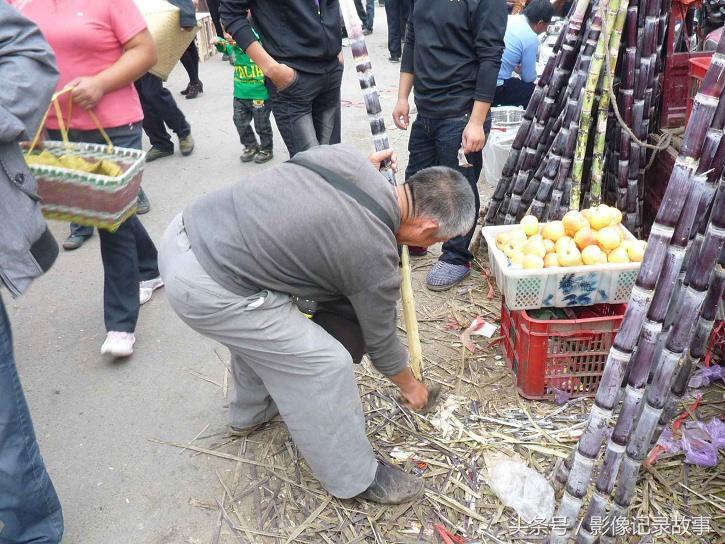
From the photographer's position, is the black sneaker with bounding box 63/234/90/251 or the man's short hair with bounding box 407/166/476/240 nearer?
the man's short hair with bounding box 407/166/476/240

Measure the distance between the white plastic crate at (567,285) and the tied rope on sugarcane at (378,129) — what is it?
451 mm

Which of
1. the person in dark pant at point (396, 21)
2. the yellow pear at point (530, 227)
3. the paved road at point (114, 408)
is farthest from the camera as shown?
the person in dark pant at point (396, 21)

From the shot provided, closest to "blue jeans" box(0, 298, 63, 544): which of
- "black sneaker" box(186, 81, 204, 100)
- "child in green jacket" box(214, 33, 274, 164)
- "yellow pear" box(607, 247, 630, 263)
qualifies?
"yellow pear" box(607, 247, 630, 263)

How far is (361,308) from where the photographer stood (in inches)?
85.0

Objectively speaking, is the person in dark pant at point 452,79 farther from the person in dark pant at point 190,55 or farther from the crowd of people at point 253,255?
the person in dark pant at point 190,55

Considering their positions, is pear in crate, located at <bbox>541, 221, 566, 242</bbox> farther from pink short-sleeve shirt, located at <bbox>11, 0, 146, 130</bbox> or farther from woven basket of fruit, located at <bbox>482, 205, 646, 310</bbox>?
pink short-sleeve shirt, located at <bbox>11, 0, 146, 130</bbox>

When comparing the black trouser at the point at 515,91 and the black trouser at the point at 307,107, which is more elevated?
the black trouser at the point at 307,107

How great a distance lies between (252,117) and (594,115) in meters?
3.62

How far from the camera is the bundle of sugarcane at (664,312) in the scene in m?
1.71

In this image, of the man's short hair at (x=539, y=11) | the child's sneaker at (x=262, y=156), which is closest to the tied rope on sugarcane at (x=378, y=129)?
the child's sneaker at (x=262, y=156)

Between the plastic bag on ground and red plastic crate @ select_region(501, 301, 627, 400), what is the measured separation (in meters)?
0.48

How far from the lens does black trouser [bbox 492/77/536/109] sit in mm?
5781

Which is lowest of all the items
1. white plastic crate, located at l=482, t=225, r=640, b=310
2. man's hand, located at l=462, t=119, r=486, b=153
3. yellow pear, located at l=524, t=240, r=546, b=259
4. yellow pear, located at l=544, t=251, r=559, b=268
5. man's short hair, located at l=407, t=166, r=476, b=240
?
white plastic crate, located at l=482, t=225, r=640, b=310

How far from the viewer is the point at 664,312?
1.87 meters
